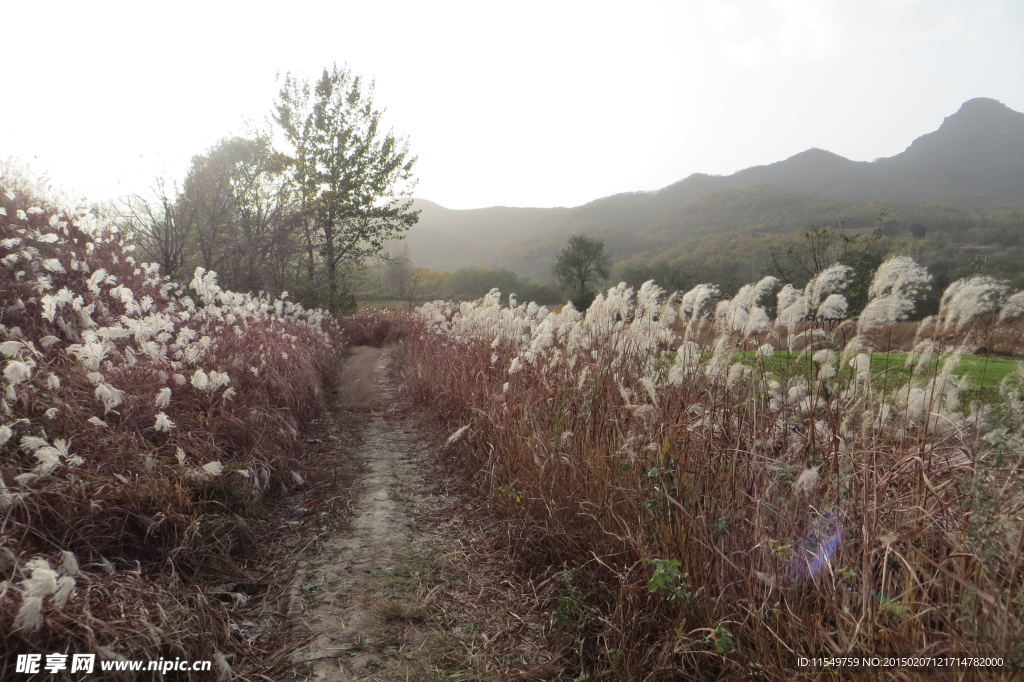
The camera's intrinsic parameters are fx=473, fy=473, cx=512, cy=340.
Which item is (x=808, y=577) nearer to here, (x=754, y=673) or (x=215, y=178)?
(x=754, y=673)

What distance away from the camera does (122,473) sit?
111 inches

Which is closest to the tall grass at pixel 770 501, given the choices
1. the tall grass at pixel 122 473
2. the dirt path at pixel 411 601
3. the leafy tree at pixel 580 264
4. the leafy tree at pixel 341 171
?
the dirt path at pixel 411 601

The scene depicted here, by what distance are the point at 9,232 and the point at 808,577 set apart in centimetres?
840

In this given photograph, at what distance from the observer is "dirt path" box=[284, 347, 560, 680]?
7.14 feet

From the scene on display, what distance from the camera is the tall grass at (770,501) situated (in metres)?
1.56

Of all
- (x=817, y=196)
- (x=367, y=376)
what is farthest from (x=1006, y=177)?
(x=367, y=376)

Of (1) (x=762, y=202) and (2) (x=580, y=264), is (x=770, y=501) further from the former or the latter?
(1) (x=762, y=202)

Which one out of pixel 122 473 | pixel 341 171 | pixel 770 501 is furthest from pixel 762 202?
pixel 122 473

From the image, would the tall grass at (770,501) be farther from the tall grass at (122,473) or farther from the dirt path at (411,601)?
the tall grass at (122,473)

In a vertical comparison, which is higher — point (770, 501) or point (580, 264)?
point (580, 264)

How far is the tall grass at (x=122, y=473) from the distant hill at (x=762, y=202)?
86.0 metres

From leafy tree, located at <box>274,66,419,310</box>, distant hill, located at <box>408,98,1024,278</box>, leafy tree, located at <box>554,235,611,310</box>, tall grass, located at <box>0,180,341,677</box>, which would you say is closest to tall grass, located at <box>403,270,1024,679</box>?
tall grass, located at <box>0,180,341,677</box>

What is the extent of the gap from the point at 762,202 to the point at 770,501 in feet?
377

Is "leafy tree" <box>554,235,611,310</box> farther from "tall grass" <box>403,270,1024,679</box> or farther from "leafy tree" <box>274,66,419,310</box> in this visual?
"tall grass" <box>403,270,1024,679</box>
